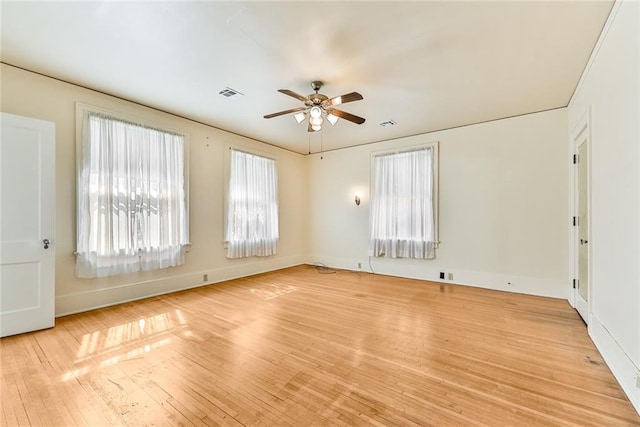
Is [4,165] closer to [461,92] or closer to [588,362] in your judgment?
[461,92]

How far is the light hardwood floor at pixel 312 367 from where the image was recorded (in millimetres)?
1807

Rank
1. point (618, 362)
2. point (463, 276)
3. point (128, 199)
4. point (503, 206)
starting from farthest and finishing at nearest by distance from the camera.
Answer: point (463, 276)
point (503, 206)
point (128, 199)
point (618, 362)

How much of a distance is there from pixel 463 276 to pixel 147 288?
5.54 metres

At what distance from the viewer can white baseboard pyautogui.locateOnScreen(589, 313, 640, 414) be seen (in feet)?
6.08

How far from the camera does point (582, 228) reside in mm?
3641

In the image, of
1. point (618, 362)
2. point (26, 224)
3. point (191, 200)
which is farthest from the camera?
point (191, 200)

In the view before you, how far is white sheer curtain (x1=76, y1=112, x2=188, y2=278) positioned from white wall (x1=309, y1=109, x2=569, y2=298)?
4253 mm

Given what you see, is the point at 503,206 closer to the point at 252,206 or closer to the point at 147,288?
the point at 252,206

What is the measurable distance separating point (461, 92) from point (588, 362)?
10.9 ft

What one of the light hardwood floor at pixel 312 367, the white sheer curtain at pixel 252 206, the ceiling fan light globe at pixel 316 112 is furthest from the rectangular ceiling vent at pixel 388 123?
the light hardwood floor at pixel 312 367

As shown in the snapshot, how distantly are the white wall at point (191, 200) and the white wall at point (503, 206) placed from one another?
7.76 ft

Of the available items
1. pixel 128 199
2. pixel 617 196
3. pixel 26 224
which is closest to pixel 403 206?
pixel 617 196

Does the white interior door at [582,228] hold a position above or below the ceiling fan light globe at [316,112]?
below

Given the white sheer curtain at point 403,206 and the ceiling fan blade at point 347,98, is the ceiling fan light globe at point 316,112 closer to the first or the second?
the ceiling fan blade at point 347,98
